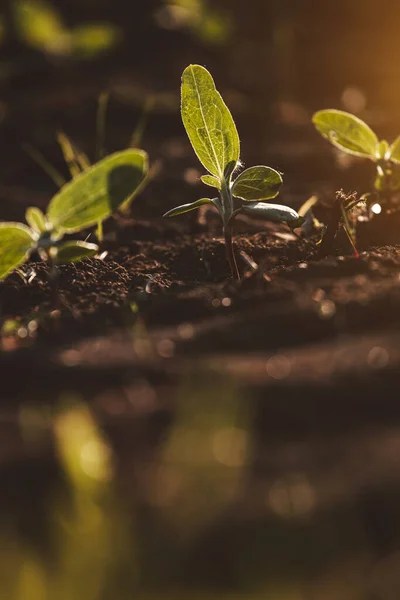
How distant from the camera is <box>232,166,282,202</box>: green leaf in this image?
183 centimetres

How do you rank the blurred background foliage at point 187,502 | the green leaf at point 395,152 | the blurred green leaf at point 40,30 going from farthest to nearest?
the blurred green leaf at point 40,30, the green leaf at point 395,152, the blurred background foliage at point 187,502

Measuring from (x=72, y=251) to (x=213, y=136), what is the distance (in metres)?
0.51

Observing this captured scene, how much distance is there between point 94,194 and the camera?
1.66m

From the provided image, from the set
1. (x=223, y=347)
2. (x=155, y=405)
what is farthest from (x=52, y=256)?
(x=155, y=405)

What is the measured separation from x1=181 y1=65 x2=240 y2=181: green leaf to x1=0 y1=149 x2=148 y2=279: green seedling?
342 mm

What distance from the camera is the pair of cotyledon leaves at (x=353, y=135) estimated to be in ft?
7.19

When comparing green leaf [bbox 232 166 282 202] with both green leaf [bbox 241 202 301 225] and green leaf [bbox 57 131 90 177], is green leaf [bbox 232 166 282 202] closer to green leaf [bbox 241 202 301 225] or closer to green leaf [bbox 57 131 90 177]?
green leaf [bbox 241 202 301 225]

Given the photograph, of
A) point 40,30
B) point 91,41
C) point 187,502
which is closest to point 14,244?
point 187,502

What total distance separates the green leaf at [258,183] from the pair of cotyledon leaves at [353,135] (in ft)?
1.55

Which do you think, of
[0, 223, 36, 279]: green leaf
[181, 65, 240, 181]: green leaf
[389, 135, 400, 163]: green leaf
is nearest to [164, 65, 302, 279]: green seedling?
[181, 65, 240, 181]: green leaf

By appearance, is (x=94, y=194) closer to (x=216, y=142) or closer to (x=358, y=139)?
(x=216, y=142)

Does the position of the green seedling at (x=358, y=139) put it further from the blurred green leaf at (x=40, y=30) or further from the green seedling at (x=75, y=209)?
the blurred green leaf at (x=40, y=30)

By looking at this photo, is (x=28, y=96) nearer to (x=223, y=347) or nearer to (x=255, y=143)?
(x=255, y=143)

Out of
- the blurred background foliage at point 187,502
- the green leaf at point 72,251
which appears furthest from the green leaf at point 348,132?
the blurred background foliage at point 187,502
